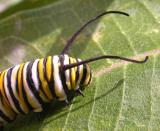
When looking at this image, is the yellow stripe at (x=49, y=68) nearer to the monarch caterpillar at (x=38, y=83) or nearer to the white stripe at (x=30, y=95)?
the monarch caterpillar at (x=38, y=83)

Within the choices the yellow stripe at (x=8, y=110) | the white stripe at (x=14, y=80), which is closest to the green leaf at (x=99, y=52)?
the yellow stripe at (x=8, y=110)

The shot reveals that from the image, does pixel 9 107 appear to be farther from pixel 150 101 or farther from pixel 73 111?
pixel 150 101

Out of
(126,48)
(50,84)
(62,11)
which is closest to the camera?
(50,84)

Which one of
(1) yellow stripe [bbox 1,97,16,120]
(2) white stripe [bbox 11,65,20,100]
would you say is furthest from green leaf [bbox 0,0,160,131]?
(2) white stripe [bbox 11,65,20,100]

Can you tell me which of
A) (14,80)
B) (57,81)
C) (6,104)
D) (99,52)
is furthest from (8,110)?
(99,52)

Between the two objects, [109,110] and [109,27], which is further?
[109,27]

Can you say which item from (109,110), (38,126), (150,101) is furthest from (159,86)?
(38,126)
